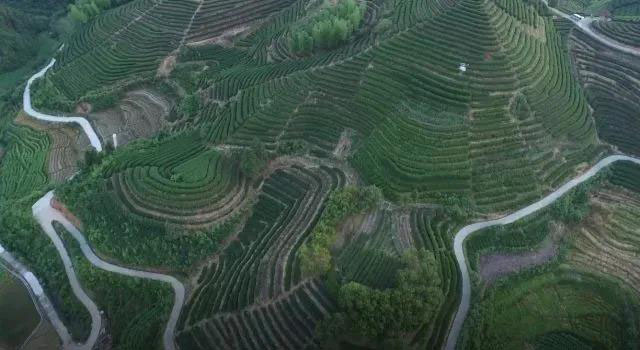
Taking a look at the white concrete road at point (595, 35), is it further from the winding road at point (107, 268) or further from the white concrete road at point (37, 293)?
the white concrete road at point (37, 293)

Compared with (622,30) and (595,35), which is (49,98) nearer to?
(595,35)

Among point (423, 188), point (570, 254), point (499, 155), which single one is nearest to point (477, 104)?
point (499, 155)

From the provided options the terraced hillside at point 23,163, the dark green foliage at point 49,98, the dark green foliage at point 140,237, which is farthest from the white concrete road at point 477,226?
the dark green foliage at point 49,98

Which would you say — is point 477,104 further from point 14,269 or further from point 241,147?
point 14,269

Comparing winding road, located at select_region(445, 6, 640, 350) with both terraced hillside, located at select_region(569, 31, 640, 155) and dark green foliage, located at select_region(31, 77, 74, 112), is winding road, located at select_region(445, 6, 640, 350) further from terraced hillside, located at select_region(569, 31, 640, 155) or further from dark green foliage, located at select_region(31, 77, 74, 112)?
dark green foliage, located at select_region(31, 77, 74, 112)

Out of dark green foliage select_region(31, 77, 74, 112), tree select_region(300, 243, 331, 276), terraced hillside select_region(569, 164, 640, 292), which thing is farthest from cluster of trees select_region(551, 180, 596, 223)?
dark green foliage select_region(31, 77, 74, 112)

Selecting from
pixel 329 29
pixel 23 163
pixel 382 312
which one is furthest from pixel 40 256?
pixel 329 29

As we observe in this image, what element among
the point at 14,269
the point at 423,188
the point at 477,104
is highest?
the point at 477,104
